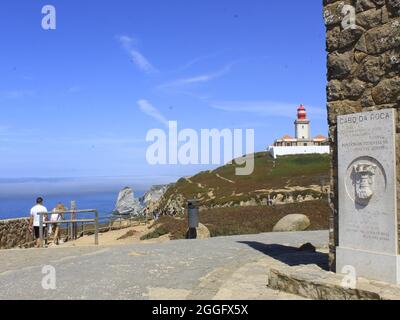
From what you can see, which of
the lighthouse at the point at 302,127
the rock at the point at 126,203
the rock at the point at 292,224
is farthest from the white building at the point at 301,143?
the rock at the point at 292,224

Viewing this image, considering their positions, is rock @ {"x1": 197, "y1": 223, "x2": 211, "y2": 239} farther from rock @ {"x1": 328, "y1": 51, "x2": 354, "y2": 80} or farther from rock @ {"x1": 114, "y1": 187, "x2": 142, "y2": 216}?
rock @ {"x1": 114, "y1": 187, "x2": 142, "y2": 216}

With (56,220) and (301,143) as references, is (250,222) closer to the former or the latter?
(56,220)

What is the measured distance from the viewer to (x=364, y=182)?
23.4 feet

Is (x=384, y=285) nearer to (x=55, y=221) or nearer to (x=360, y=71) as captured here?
(x=360, y=71)

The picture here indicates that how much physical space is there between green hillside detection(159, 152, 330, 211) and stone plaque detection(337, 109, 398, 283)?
96.0 ft

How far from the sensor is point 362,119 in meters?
7.29

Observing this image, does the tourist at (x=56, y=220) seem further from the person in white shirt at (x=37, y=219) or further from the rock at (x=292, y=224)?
the rock at (x=292, y=224)

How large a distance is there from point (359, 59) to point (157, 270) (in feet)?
17.7

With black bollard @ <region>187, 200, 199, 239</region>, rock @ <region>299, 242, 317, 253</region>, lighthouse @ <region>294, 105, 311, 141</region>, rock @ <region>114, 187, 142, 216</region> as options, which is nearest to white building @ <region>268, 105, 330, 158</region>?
lighthouse @ <region>294, 105, 311, 141</region>

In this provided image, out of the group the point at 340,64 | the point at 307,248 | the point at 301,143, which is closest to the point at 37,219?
the point at 307,248

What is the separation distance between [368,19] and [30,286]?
22.9 ft

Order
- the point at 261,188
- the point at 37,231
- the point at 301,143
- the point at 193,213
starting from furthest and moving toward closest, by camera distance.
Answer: the point at 301,143 < the point at 261,188 < the point at 193,213 < the point at 37,231
